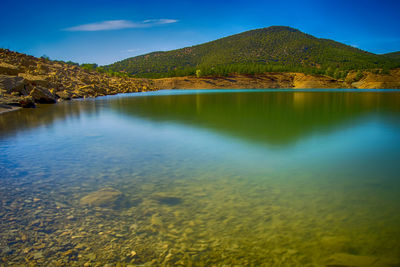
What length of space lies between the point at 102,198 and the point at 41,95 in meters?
26.4

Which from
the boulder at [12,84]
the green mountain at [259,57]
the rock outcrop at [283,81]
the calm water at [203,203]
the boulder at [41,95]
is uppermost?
the green mountain at [259,57]

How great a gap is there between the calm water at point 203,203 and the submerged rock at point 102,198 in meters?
0.02

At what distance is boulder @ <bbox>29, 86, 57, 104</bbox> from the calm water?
19676 millimetres

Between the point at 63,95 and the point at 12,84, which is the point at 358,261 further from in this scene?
the point at 63,95

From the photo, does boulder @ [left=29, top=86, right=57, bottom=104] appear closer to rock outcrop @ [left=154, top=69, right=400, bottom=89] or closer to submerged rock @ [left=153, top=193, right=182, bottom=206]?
submerged rock @ [left=153, top=193, right=182, bottom=206]

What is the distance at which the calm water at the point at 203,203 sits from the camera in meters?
3.35

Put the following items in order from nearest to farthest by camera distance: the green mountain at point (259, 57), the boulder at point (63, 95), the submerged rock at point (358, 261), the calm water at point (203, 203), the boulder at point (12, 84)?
1. the submerged rock at point (358, 261)
2. the calm water at point (203, 203)
3. the boulder at point (12, 84)
4. the boulder at point (63, 95)
5. the green mountain at point (259, 57)

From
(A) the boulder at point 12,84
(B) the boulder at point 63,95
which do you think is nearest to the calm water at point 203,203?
(A) the boulder at point 12,84

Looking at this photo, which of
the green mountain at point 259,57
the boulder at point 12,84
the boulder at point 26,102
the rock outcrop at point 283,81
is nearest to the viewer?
the boulder at point 26,102

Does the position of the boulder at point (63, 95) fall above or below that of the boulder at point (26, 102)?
above

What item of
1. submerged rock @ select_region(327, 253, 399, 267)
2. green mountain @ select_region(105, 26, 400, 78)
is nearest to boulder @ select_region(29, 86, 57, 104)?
submerged rock @ select_region(327, 253, 399, 267)

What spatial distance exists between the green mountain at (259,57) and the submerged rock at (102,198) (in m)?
87.1

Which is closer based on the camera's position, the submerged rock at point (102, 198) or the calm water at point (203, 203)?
the calm water at point (203, 203)

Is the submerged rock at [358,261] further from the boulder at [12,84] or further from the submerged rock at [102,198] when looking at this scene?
the boulder at [12,84]
